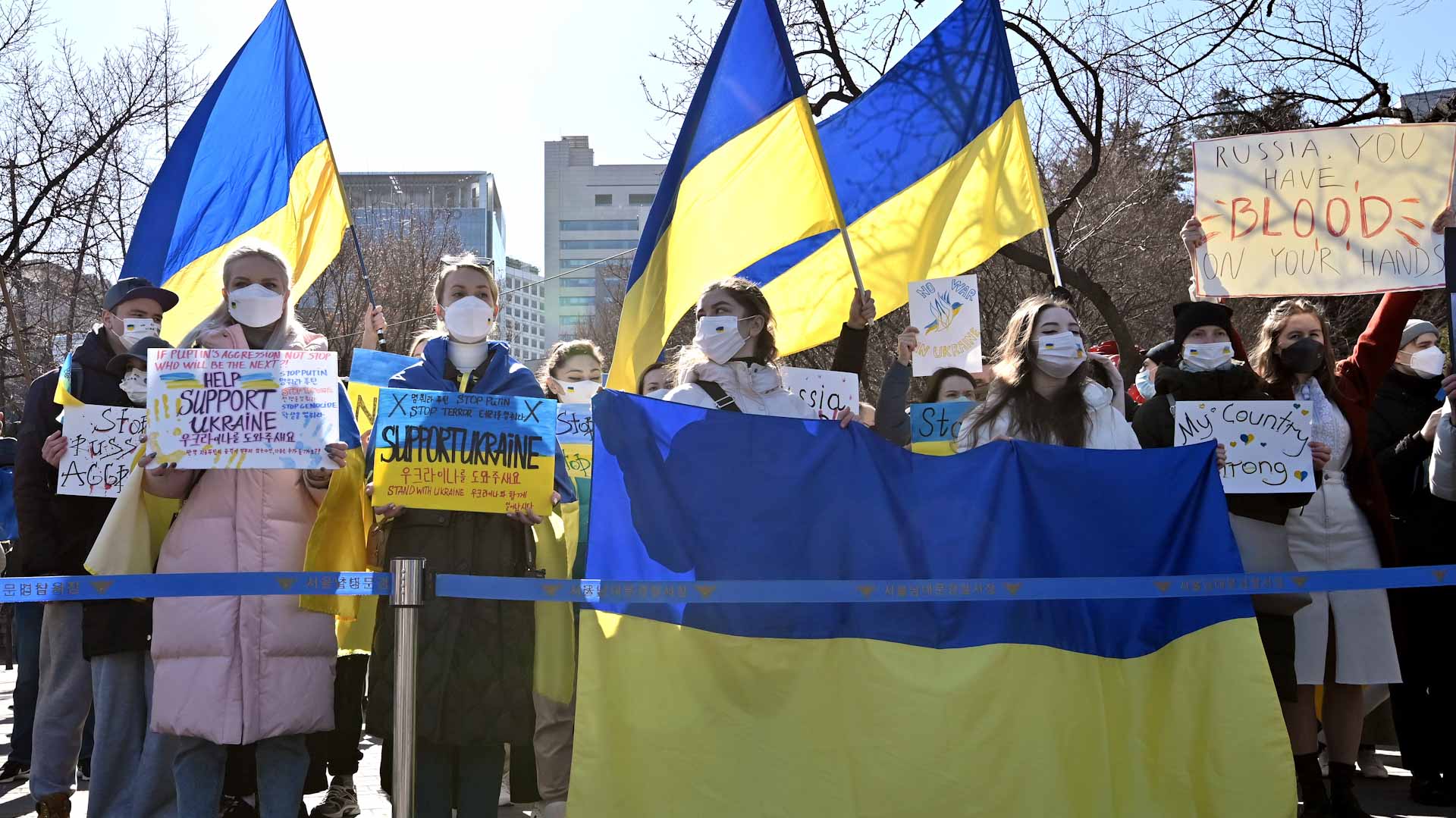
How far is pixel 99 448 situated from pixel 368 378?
1.10m

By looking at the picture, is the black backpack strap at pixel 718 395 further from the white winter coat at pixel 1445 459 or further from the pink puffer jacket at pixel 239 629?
the white winter coat at pixel 1445 459

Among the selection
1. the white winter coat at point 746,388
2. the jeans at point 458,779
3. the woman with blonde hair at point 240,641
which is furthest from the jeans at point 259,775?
the white winter coat at point 746,388

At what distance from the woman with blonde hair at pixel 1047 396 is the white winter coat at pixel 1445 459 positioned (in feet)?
5.06

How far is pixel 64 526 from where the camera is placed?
5520 millimetres

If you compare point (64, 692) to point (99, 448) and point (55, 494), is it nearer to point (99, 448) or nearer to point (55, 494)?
point (55, 494)

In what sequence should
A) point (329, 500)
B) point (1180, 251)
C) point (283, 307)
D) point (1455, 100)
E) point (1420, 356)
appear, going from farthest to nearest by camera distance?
point (1180, 251) < point (1455, 100) < point (1420, 356) < point (283, 307) < point (329, 500)

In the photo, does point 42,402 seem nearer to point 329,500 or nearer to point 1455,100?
point 329,500

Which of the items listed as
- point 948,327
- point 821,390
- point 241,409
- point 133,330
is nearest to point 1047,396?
point 821,390

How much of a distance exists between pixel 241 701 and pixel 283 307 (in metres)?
1.39

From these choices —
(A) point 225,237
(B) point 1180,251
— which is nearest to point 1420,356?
(A) point 225,237

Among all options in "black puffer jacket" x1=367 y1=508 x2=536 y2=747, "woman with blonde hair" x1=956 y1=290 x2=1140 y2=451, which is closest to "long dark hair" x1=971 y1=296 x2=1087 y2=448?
"woman with blonde hair" x1=956 y1=290 x2=1140 y2=451

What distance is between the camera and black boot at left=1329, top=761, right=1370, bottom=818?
5.29m

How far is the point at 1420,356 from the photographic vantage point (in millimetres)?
6219

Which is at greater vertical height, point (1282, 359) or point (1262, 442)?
point (1282, 359)
